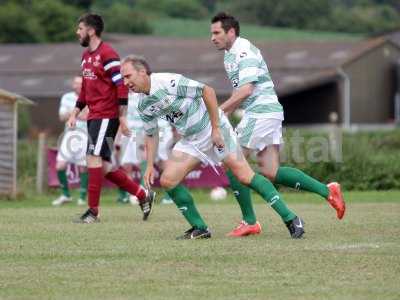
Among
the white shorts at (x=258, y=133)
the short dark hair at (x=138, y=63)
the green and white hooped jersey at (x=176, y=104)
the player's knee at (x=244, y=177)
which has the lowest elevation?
the player's knee at (x=244, y=177)

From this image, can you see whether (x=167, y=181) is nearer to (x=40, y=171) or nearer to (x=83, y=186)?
(x=83, y=186)

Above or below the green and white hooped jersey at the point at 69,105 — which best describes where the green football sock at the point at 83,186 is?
below

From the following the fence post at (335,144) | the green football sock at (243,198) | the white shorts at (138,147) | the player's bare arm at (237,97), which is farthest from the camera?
the fence post at (335,144)

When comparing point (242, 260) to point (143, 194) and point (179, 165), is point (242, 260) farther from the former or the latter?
point (143, 194)

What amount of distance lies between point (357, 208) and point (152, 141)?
17.4 feet

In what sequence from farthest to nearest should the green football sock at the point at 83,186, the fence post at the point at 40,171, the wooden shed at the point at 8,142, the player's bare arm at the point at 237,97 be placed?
1. the fence post at the point at 40,171
2. the wooden shed at the point at 8,142
3. the green football sock at the point at 83,186
4. the player's bare arm at the point at 237,97

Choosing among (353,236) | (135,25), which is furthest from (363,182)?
(135,25)

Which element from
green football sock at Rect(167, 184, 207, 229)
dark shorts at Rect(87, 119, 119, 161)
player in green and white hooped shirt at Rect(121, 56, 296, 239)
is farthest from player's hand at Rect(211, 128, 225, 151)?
dark shorts at Rect(87, 119, 119, 161)

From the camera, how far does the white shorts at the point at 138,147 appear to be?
1884cm

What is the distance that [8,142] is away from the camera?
18.6 metres

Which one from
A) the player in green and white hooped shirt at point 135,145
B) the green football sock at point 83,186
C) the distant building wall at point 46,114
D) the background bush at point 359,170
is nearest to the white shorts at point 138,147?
the player in green and white hooped shirt at point 135,145

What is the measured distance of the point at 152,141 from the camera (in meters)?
10.9

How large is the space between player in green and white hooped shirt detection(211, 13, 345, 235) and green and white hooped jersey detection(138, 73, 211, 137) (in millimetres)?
428

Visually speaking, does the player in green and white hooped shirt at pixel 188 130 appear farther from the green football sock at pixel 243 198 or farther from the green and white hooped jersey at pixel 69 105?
the green and white hooped jersey at pixel 69 105
